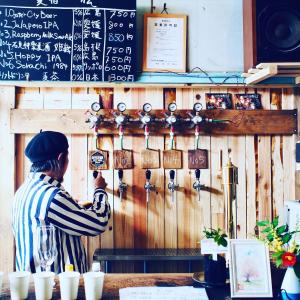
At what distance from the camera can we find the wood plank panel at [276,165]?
345cm

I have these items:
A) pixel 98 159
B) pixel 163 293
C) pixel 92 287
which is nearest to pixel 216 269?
pixel 163 293

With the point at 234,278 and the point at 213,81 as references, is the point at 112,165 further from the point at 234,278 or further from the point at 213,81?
the point at 234,278

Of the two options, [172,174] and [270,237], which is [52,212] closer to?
[270,237]

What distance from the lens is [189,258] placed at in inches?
121

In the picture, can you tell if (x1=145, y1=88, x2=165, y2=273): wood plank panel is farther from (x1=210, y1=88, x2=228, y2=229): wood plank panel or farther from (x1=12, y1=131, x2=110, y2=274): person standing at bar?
(x1=12, y1=131, x2=110, y2=274): person standing at bar

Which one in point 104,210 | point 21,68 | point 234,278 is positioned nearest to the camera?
point 234,278

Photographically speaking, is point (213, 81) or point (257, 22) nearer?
point (257, 22)

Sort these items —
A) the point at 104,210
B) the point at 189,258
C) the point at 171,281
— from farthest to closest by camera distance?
1. the point at 189,258
2. the point at 104,210
3. the point at 171,281

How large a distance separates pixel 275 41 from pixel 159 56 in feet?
2.88

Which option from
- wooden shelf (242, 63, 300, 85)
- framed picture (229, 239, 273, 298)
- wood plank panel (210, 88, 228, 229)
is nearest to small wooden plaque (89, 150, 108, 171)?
wood plank panel (210, 88, 228, 229)

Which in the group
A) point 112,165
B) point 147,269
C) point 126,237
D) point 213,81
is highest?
point 213,81

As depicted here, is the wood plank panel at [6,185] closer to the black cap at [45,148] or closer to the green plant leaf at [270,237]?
the black cap at [45,148]

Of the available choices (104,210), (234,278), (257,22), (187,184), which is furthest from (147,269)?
(257,22)

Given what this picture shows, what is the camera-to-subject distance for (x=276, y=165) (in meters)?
3.47
